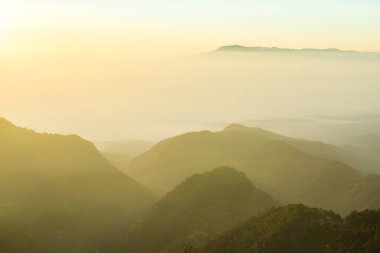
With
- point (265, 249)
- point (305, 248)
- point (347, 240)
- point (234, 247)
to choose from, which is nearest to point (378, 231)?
point (347, 240)

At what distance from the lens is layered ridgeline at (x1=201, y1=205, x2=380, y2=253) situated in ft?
472

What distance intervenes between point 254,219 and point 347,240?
148ft

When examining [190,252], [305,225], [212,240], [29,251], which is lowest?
[29,251]

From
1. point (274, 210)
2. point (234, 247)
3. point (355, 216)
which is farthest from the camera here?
point (274, 210)

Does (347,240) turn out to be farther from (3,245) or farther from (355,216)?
(3,245)

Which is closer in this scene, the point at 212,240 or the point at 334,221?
the point at 334,221

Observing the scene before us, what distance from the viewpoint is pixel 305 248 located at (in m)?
151

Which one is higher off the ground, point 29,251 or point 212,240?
point 212,240

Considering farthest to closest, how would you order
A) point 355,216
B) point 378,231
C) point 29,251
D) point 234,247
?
1. point 29,251
2. point 234,247
3. point 355,216
4. point 378,231

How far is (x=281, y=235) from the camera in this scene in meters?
159

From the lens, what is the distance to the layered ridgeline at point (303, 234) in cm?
14375

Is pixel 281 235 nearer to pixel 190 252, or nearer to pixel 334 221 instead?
pixel 334 221

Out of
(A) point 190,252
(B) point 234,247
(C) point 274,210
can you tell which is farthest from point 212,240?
(A) point 190,252

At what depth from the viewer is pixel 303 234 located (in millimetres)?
155875
